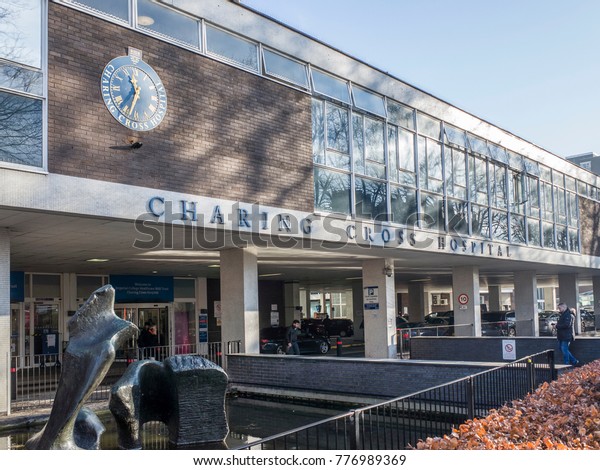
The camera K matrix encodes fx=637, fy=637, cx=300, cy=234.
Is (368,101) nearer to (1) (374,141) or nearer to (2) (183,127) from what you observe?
(1) (374,141)

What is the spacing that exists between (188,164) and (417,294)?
1322 inches

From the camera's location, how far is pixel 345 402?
1348 cm

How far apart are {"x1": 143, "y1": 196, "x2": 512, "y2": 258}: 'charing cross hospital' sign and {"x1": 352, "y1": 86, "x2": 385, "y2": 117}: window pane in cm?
333

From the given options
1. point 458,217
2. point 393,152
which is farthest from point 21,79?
point 458,217

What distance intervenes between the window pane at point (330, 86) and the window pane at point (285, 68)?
0.45m

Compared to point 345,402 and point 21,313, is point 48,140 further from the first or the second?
point 21,313

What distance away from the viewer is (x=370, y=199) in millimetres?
17797

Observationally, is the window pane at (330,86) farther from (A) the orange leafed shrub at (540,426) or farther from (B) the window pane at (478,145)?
(A) the orange leafed shrub at (540,426)

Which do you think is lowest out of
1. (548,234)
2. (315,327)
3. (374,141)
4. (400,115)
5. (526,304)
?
(315,327)

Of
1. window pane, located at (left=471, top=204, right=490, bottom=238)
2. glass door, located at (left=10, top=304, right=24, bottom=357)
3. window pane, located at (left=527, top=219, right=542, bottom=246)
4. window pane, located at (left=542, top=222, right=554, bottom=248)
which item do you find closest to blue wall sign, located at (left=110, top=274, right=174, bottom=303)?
glass door, located at (left=10, top=304, right=24, bottom=357)

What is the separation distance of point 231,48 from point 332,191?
4.55 meters

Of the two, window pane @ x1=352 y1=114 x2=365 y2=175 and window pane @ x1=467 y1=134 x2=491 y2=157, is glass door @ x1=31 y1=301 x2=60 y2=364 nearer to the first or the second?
window pane @ x1=352 y1=114 x2=365 y2=175

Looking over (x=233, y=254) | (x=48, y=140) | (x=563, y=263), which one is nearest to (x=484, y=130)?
(x=563, y=263)

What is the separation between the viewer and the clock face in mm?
11633
